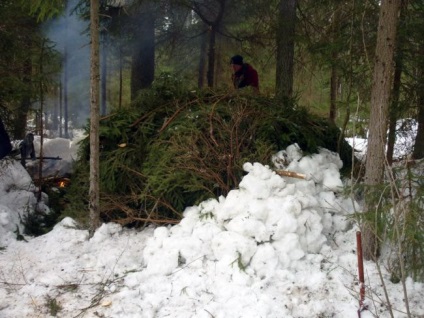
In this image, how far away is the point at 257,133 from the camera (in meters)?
5.79

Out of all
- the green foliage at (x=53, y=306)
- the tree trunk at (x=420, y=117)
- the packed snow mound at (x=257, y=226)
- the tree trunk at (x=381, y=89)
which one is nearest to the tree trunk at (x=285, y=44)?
the tree trunk at (x=420, y=117)

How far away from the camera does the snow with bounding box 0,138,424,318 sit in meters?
4.05

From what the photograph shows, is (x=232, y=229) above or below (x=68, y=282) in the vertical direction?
above

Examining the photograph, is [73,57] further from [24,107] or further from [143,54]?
[24,107]

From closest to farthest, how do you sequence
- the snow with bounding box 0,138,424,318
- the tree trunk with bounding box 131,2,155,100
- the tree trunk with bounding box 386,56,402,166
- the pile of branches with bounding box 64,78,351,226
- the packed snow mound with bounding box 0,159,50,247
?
1. the snow with bounding box 0,138,424,318
2. the pile of branches with bounding box 64,78,351,226
3. the packed snow mound with bounding box 0,159,50,247
4. the tree trunk with bounding box 386,56,402,166
5. the tree trunk with bounding box 131,2,155,100

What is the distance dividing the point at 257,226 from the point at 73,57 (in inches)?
738

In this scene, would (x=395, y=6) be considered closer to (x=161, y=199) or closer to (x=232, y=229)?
(x=232, y=229)

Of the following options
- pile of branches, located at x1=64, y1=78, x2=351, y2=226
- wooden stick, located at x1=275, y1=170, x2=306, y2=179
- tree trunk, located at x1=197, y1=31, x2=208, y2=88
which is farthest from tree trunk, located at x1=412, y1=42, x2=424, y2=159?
tree trunk, located at x1=197, y1=31, x2=208, y2=88

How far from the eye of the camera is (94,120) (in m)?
5.54

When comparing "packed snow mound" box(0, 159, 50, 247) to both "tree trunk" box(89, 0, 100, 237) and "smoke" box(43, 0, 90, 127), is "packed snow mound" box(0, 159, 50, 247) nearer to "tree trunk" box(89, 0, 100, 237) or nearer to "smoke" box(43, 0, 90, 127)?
"tree trunk" box(89, 0, 100, 237)

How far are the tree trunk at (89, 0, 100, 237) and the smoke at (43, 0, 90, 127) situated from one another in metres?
4.96

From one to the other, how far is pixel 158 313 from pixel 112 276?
925 mm

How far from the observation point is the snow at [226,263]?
405cm

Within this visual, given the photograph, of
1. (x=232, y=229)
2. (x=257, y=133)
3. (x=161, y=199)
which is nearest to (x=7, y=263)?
(x=161, y=199)
